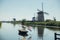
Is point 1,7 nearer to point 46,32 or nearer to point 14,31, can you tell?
point 14,31

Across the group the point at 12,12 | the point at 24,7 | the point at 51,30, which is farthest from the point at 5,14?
the point at 51,30

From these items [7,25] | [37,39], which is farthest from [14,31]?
[37,39]

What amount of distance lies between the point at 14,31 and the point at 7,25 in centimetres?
23

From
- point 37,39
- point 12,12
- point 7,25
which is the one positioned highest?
point 12,12

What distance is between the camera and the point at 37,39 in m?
5.25

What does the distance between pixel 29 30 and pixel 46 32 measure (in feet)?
1.40

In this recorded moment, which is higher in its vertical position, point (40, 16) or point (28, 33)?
point (40, 16)

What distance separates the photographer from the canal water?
5191mm

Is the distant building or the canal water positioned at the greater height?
the distant building

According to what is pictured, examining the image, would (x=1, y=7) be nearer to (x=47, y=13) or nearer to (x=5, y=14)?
(x=5, y=14)

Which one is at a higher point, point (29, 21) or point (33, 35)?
point (29, 21)

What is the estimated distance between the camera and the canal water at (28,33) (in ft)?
17.0

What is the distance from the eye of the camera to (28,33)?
5.25 metres

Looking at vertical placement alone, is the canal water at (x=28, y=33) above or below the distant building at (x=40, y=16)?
below
